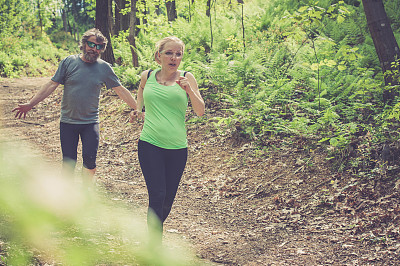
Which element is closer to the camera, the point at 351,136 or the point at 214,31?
the point at 351,136

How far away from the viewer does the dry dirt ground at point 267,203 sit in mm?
4430

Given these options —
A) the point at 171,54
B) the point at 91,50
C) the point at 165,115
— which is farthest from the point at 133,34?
the point at 165,115

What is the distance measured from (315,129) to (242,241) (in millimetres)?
3110

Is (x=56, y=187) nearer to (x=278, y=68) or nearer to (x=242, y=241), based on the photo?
(x=242, y=241)

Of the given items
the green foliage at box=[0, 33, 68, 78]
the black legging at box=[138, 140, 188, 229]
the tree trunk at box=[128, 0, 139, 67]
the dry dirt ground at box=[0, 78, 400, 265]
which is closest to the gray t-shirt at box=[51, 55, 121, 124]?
the dry dirt ground at box=[0, 78, 400, 265]

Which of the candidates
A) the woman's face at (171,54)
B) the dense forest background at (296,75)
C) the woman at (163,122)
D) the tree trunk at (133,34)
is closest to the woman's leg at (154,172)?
the woman at (163,122)

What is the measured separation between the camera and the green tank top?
3.66 meters

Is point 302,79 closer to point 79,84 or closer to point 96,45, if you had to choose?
point 96,45

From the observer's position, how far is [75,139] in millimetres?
5016

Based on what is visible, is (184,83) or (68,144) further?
(68,144)

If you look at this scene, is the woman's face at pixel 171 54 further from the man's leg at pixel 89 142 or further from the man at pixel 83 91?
the man's leg at pixel 89 142

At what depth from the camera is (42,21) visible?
39.5 m

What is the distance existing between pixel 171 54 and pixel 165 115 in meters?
0.59

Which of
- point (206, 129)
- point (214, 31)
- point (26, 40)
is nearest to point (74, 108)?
point (206, 129)
